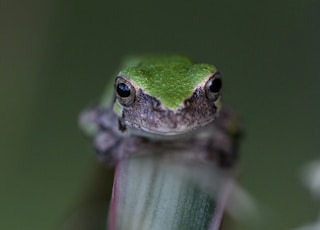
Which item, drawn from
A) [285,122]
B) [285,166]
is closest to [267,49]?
[285,122]

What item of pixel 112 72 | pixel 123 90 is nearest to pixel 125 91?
pixel 123 90

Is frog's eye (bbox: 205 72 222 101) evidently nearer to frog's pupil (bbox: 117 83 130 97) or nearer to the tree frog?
the tree frog

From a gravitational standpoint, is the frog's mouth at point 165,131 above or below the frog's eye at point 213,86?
below

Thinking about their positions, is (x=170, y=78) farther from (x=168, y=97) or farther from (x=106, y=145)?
(x=106, y=145)

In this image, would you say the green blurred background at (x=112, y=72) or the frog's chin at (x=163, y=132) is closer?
the frog's chin at (x=163, y=132)

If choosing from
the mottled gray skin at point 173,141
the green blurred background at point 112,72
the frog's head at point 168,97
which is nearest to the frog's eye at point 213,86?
the frog's head at point 168,97

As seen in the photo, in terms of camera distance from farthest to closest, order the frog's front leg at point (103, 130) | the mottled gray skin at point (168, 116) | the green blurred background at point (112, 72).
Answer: the green blurred background at point (112, 72) → the frog's front leg at point (103, 130) → the mottled gray skin at point (168, 116)

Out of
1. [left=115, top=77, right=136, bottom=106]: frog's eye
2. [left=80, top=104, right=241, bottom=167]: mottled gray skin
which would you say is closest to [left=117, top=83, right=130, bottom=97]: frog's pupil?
[left=115, top=77, right=136, bottom=106]: frog's eye

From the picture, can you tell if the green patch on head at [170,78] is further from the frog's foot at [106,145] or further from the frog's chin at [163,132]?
the frog's foot at [106,145]

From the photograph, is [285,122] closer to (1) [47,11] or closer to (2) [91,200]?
(1) [47,11]
